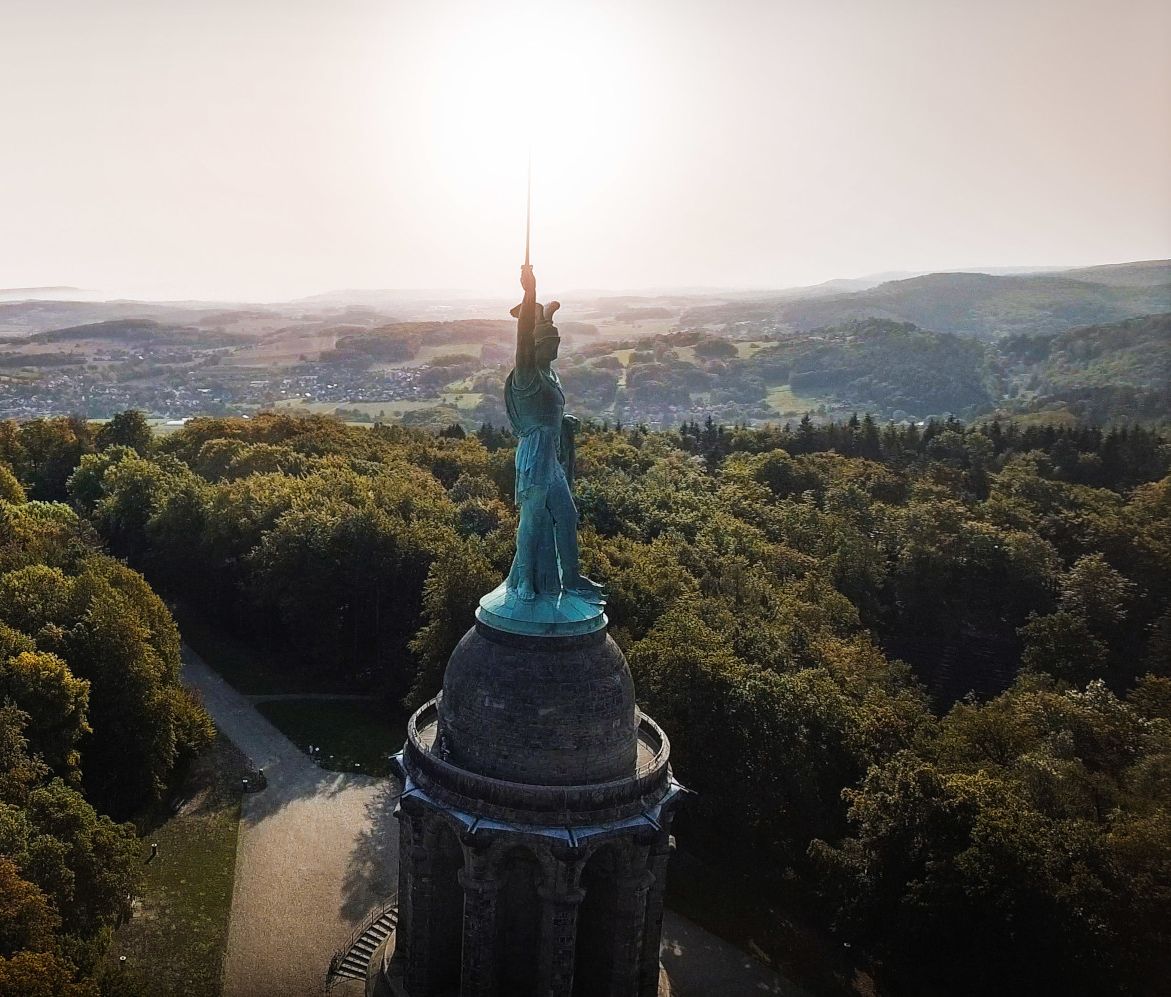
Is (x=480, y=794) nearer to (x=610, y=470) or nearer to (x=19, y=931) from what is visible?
(x=19, y=931)

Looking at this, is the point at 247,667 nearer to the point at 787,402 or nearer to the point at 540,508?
the point at 540,508

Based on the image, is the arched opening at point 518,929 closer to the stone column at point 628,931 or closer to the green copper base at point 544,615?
the stone column at point 628,931

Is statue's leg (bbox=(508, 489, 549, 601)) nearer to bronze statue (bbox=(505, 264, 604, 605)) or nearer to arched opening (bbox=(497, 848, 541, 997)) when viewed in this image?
bronze statue (bbox=(505, 264, 604, 605))

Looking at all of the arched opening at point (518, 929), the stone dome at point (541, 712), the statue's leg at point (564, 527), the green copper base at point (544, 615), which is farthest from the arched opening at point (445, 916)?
the statue's leg at point (564, 527)

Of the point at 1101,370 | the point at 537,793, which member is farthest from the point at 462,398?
the point at 537,793

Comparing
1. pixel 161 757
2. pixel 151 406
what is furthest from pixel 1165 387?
pixel 151 406

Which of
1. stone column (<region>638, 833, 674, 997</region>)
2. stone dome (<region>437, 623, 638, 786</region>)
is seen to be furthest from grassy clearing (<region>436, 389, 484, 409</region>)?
stone column (<region>638, 833, 674, 997</region>)
